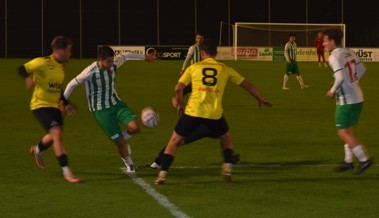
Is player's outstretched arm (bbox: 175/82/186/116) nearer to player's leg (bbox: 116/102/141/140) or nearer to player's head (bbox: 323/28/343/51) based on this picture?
Answer: player's leg (bbox: 116/102/141/140)

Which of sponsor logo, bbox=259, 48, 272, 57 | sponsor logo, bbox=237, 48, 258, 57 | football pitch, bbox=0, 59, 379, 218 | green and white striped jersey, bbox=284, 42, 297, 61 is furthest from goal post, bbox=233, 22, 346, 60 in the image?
football pitch, bbox=0, 59, 379, 218

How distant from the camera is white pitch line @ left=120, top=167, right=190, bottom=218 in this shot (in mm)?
7636

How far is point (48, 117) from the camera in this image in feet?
31.6

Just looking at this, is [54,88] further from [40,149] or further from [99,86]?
[40,149]

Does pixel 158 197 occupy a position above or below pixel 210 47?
below

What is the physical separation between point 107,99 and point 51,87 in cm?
81

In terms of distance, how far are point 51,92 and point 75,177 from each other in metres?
1.14

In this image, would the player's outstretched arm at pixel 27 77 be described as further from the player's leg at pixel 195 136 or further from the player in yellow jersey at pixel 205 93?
the player's leg at pixel 195 136

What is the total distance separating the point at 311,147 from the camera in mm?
12570

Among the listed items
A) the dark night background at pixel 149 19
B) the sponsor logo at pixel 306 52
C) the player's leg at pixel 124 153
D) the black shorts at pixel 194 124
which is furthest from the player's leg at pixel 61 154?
the dark night background at pixel 149 19

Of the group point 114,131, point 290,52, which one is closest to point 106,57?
point 114,131

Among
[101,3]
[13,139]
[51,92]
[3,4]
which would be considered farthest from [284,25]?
[51,92]

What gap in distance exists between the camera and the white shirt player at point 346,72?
965 cm

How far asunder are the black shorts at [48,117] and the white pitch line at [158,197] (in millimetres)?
1154
